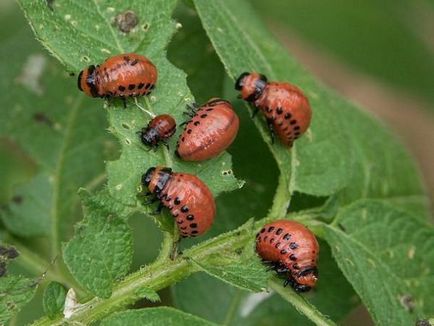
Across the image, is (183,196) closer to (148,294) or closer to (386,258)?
(148,294)

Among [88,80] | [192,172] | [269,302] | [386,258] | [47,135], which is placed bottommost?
[269,302]

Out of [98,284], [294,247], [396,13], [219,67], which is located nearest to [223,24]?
[219,67]

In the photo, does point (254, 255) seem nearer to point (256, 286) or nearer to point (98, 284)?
point (256, 286)

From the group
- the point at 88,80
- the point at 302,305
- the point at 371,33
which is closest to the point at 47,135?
the point at 88,80

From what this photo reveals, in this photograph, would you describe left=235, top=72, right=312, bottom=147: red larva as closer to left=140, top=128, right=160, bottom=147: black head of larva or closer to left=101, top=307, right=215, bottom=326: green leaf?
left=140, top=128, right=160, bottom=147: black head of larva

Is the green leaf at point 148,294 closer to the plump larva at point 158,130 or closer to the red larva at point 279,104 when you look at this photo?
the plump larva at point 158,130

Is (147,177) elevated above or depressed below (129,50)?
below
